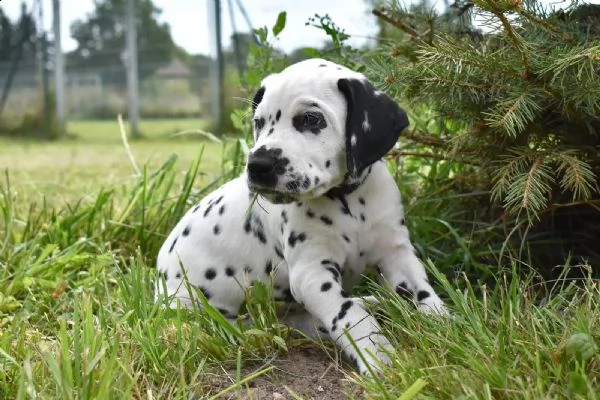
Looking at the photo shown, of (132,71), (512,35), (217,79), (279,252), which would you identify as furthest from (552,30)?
(132,71)

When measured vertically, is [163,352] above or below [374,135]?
below

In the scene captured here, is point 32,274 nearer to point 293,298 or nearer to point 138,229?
point 138,229

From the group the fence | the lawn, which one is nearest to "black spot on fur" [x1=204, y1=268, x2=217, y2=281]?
the lawn

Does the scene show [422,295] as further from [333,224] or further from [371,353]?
[371,353]

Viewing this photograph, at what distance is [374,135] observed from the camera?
285 cm

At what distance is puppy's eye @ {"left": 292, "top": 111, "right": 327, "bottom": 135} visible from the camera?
9.16 feet

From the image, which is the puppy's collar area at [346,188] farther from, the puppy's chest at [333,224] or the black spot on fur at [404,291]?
the black spot on fur at [404,291]

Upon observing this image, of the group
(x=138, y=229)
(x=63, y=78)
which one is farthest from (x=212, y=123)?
(x=138, y=229)

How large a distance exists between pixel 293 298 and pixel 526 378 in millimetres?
1207

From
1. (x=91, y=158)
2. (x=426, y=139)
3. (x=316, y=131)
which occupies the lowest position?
(x=91, y=158)

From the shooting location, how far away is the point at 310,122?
2.80 meters

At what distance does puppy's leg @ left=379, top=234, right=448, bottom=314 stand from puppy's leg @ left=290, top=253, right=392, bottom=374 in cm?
20

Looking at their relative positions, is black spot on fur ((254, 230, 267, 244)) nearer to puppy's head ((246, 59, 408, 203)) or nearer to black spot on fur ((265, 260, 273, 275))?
black spot on fur ((265, 260, 273, 275))

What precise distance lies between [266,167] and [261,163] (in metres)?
0.02
